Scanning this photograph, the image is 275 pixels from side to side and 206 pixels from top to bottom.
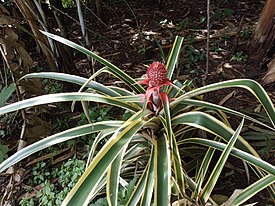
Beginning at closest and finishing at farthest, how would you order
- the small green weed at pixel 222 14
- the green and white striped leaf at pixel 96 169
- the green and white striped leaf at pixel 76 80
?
the green and white striped leaf at pixel 96 169, the green and white striped leaf at pixel 76 80, the small green weed at pixel 222 14

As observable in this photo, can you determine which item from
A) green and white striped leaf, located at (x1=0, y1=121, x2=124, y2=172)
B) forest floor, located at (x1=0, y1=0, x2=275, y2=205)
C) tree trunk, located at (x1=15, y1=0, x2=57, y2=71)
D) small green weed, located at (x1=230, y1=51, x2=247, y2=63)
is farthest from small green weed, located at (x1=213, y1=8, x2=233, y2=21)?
green and white striped leaf, located at (x1=0, y1=121, x2=124, y2=172)

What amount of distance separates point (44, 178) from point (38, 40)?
1.82 feet

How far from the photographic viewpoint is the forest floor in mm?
1784

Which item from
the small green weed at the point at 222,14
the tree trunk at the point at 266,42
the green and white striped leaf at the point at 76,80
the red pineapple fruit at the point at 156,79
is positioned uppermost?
the small green weed at the point at 222,14

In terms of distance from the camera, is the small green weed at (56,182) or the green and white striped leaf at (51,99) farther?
the small green weed at (56,182)

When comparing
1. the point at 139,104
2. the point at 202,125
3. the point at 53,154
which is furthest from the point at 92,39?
the point at 202,125

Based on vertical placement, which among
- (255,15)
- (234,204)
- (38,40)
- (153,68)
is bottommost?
(234,204)

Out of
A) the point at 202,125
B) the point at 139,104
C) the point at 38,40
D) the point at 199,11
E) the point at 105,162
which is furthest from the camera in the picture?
the point at 199,11

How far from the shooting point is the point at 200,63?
1.91m

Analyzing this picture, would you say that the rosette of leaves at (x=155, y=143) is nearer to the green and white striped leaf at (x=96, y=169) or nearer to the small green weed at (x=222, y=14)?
the green and white striped leaf at (x=96, y=169)

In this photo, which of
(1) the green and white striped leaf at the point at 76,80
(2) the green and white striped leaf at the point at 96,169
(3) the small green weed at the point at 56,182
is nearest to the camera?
(2) the green and white striped leaf at the point at 96,169

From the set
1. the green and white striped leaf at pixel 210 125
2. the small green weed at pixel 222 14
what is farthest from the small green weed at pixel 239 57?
the green and white striped leaf at pixel 210 125

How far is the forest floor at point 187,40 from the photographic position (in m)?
1.78

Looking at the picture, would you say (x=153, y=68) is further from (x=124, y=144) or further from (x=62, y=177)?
(x=62, y=177)
